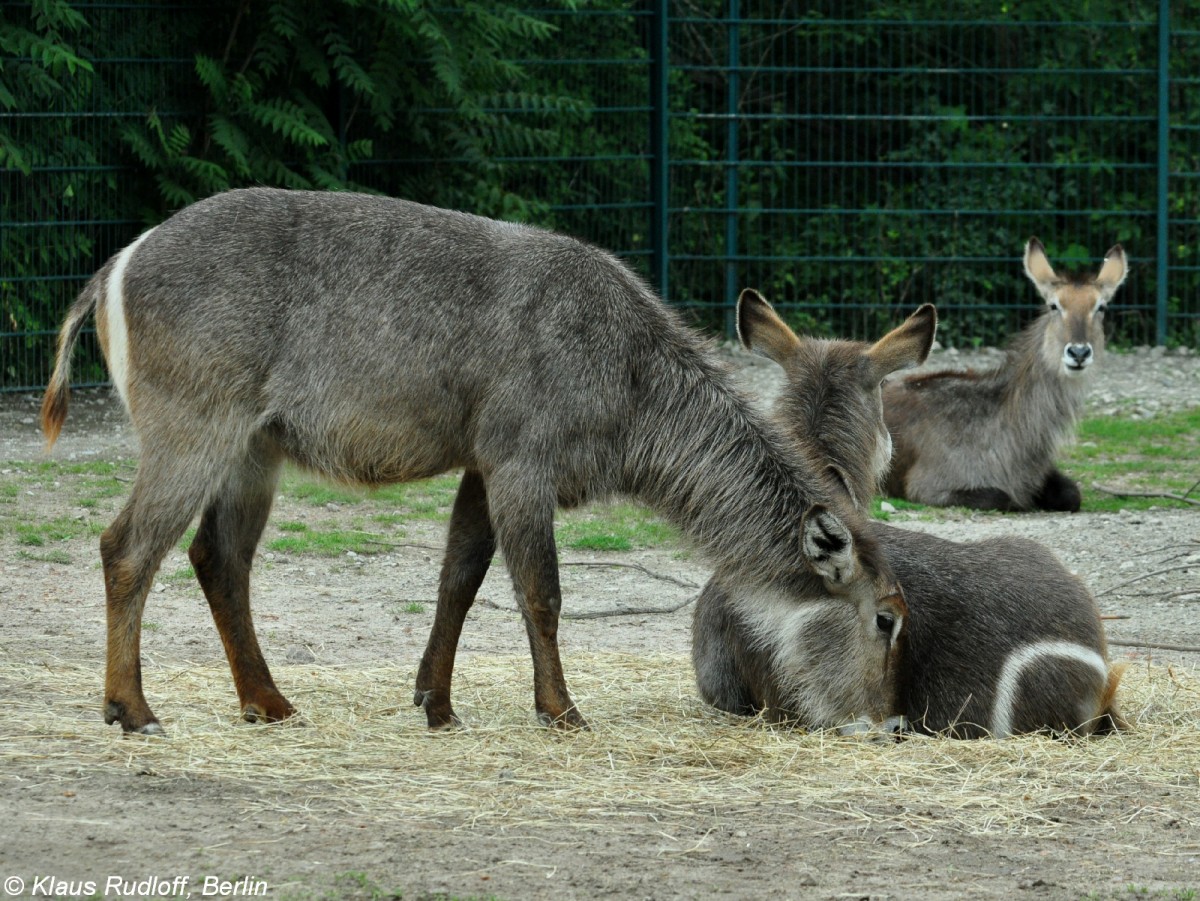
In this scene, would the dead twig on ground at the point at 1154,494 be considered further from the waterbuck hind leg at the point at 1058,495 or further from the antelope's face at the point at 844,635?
the antelope's face at the point at 844,635

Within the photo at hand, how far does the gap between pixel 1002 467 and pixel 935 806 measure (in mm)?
5504

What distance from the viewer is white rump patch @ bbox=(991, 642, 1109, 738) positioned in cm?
512

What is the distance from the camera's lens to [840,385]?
222 inches

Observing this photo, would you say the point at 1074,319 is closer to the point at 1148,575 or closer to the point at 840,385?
the point at 1148,575

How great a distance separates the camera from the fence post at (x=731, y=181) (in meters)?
13.5

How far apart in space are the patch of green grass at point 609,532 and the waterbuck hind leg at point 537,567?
9.62 ft

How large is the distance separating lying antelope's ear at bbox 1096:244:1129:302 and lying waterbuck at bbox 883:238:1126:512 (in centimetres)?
2

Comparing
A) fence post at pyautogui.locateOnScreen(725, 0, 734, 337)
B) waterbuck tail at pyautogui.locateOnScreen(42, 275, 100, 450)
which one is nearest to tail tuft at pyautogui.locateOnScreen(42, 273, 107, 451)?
waterbuck tail at pyautogui.locateOnScreen(42, 275, 100, 450)

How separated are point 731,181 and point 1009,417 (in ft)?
14.5

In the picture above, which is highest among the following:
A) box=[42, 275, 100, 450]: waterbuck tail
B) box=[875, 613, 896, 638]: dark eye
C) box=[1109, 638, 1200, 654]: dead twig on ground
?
box=[42, 275, 100, 450]: waterbuck tail

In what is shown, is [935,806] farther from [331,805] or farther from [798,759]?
[331,805]

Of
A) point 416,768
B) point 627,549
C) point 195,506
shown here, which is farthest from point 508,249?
point 627,549

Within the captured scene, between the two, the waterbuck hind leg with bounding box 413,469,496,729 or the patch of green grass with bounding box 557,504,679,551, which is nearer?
the waterbuck hind leg with bounding box 413,469,496,729

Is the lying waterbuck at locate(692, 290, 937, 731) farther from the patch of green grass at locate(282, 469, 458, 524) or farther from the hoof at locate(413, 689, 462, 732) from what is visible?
the patch of green grass at locate(282, 469, 458, 524)
